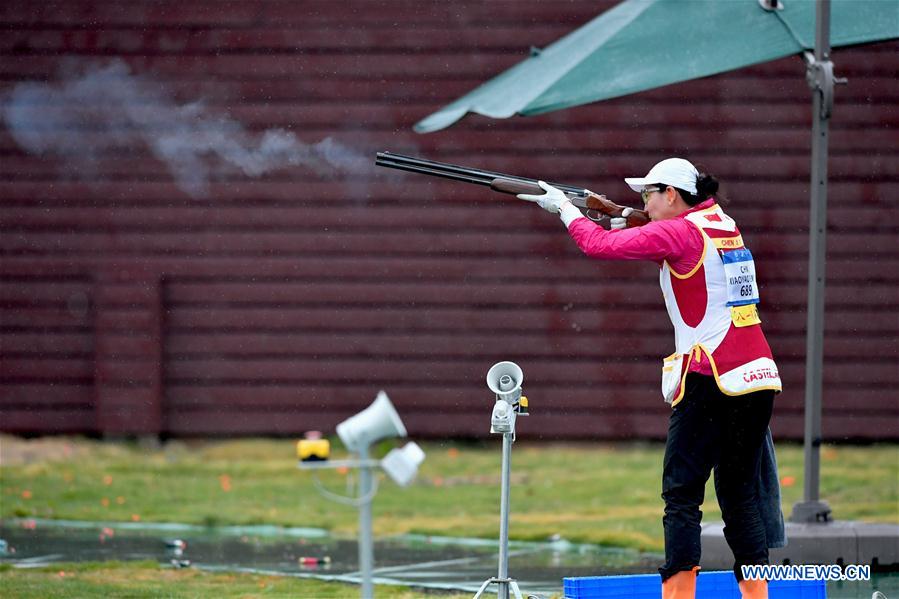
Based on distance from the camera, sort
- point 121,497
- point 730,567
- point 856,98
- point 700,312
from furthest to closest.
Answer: point 856,98 < point 121,497 < point 730,567 < point 700,312

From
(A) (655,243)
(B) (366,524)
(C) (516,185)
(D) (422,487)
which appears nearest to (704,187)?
(A) (655,243)

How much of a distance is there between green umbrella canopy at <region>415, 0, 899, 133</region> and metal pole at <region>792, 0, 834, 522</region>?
221mm

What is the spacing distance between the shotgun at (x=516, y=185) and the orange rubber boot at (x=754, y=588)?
1.65 meters

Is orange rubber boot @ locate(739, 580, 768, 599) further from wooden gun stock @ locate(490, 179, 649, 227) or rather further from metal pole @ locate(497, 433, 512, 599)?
wooden gun stock @ locate(490, 179, 649, 227)

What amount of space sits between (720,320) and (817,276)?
2550 mm

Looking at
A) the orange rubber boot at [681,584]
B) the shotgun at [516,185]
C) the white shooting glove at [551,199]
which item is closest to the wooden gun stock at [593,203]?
the shotgun at [516,185]

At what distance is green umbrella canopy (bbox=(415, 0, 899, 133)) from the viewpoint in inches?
310

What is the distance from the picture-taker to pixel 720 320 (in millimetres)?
5672

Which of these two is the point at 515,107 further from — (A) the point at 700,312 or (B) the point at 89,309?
(B) the point at 89,309

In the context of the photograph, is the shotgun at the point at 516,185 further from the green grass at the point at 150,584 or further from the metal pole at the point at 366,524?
the metal pole at the point at 366,524

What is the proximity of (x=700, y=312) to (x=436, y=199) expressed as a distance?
6836 mm

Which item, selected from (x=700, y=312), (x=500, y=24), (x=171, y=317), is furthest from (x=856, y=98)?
(x=700, y=312)

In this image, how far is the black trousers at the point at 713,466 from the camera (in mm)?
5570

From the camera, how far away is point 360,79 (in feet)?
40.7
